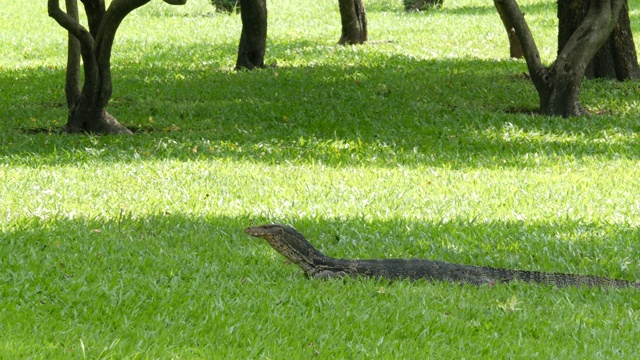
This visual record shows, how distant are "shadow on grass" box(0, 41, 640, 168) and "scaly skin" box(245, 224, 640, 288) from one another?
4781 millimetres

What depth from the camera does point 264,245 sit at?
6.97m

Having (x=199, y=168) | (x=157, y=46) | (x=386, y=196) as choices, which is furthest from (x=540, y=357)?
(x=157, y=46)

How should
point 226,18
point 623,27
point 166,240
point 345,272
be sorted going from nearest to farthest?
point 345,272
point 166,240
point 623,27
point 226,18

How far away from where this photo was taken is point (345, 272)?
5945mm

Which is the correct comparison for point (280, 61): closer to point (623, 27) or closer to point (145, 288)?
point (623, 27)

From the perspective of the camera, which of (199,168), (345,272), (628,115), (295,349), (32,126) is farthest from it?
(628,115)

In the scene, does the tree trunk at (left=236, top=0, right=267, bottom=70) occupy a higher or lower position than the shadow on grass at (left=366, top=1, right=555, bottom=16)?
higher

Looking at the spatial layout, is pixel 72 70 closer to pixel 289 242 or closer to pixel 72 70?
pixel 72 70

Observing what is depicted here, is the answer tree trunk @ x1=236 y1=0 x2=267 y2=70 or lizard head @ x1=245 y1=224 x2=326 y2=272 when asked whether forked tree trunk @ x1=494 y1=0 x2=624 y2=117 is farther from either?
lizard head @ x1=245 y1=224 x2=326 y2=272

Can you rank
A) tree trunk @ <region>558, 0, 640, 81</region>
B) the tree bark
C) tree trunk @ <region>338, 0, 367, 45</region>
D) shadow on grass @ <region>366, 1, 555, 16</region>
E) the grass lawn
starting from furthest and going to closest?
shadow on grass @ <region>366, 1, 555, 16</region> < tree trunk @ <region>338, 0, 367, 45</region> < tree trunk @ <region>558, 0, 640, 81</region> < the tree bark < the grass lawn

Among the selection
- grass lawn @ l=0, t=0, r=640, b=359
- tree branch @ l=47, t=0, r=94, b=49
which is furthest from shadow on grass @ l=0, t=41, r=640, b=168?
tree branch @ l=47, t=0, r=94, b=49

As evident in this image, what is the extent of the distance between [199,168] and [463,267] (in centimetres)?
468

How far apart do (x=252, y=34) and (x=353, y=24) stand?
12.3 ft

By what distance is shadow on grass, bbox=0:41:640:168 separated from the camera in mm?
11180
